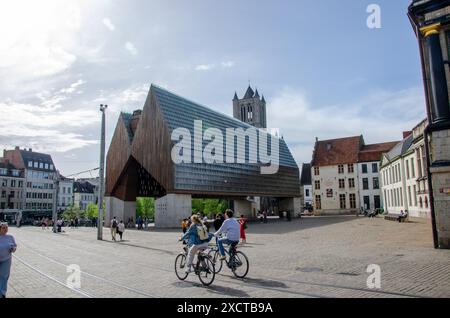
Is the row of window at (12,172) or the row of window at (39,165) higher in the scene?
the row of window at (39,165)

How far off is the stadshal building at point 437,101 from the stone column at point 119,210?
3892 cm

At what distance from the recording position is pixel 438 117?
16.8 meters

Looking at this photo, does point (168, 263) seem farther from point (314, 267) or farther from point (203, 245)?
point (314, 267)

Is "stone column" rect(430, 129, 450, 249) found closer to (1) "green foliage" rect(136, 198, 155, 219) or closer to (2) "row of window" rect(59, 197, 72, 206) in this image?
(1) "green foliage" rect(136, 198, 155, 219)

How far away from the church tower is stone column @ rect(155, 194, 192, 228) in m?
94.4

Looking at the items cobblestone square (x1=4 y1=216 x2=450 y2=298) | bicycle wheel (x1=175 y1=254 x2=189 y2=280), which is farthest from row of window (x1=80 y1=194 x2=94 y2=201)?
bicycle wheel (x1=175 y1=254 x2=189 y2=280)

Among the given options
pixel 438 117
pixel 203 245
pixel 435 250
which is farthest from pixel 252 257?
pixel 438 117

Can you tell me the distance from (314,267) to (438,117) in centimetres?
1007

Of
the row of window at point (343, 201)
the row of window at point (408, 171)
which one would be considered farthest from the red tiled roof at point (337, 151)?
the row of window at point (408, 171)

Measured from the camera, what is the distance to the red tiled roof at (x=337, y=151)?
7669 centimetres

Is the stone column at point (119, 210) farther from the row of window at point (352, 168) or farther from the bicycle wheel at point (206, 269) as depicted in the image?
the row of window at point (352, 168)

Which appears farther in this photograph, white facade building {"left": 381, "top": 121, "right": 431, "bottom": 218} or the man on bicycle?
white facade building {"left": 381, "top": 121, "right": 431, "bottom": 218}

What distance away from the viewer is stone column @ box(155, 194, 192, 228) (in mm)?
41719

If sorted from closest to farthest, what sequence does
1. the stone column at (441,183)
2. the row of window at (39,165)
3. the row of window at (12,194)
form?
the stone column at (441,183)
the row of window at (12,194)
the row of window at (39,165)
